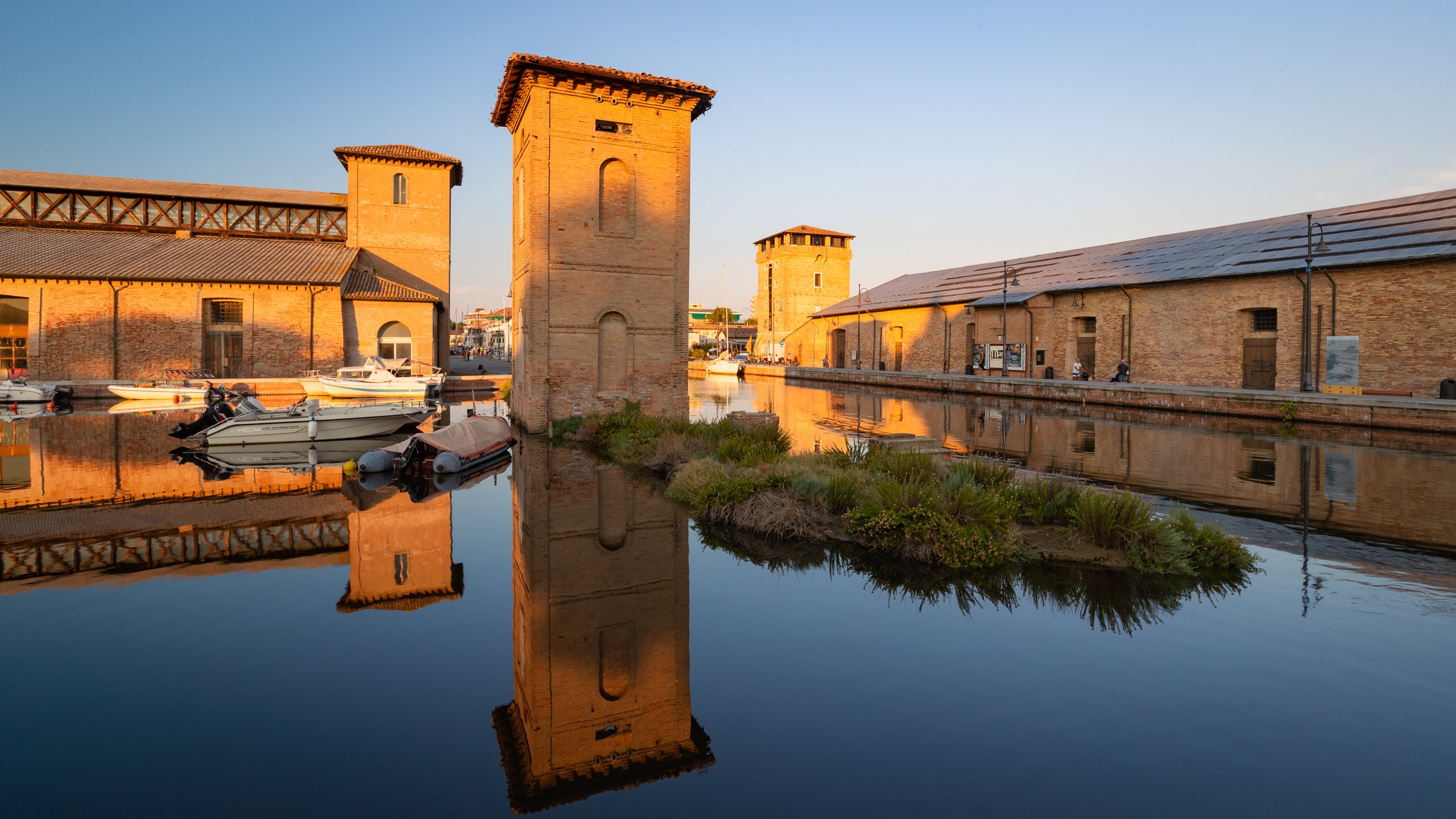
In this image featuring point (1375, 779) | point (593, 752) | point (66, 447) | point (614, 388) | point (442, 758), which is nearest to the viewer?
point (1375, 779)

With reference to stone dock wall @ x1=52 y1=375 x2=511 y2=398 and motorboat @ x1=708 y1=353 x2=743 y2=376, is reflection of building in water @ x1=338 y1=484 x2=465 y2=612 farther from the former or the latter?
motorboat @ x1=708 y1=353 x2=743 y2=376

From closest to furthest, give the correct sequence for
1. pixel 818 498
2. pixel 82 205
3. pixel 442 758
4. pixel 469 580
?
pixel 442 758, pixel 469 580, pixel 818 498, pixel 82 205

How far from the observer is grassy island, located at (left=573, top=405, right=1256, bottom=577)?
303 inches

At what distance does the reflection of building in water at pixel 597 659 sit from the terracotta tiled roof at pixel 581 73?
12222 millimetres

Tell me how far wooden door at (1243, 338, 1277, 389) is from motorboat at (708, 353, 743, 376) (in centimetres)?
3124

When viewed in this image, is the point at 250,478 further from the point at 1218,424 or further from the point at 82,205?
the point at 82,205

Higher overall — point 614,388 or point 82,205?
point 82,205

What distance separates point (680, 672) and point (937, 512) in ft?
13.6

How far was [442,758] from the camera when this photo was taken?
4.12 metres

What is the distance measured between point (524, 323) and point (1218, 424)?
21512 mm

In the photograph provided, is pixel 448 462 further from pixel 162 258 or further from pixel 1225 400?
pixel 162 258

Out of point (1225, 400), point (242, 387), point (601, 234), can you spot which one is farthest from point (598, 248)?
point (242, 387)

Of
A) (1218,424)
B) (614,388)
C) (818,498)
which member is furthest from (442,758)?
(1218,424)

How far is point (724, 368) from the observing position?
5219cm
